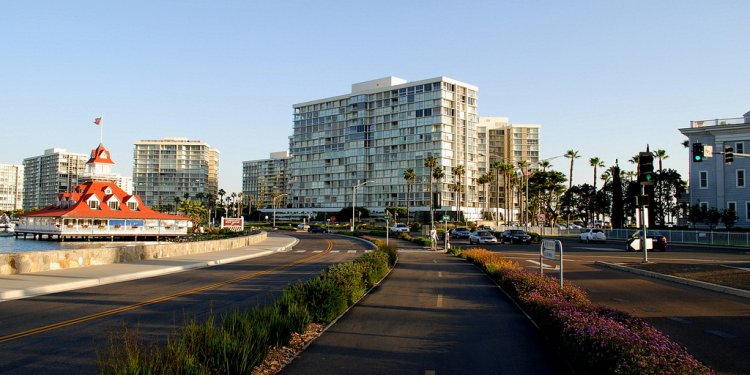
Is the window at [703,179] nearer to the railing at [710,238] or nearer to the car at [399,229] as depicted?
the railing at [710,238]

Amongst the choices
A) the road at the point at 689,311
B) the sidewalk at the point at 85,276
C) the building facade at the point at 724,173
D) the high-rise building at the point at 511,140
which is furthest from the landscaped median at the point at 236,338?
the high-rise building at the point at 511,140

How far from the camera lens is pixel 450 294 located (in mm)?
16422

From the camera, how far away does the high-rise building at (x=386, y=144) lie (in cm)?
13600

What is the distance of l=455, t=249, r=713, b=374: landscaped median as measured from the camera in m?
5.85

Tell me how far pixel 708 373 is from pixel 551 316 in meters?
4.10

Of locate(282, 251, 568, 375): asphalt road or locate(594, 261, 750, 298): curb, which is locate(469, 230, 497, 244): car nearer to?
locate(594, 261, 750, 298): curb

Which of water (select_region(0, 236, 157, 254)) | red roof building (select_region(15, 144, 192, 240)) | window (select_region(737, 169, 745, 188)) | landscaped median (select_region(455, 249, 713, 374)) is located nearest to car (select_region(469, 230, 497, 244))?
window (select_region(737, 169, 745, 188))

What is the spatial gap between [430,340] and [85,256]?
1960 centimetres

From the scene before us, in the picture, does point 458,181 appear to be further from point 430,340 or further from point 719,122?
point 430,340

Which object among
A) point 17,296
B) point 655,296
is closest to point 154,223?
point 17,296

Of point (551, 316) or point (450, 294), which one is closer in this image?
point (551, 316)

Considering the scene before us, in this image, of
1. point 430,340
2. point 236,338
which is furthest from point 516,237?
point 236,338

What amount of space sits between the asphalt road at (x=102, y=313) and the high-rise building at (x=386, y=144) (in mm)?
117275

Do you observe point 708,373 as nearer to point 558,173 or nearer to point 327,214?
point 558,173
